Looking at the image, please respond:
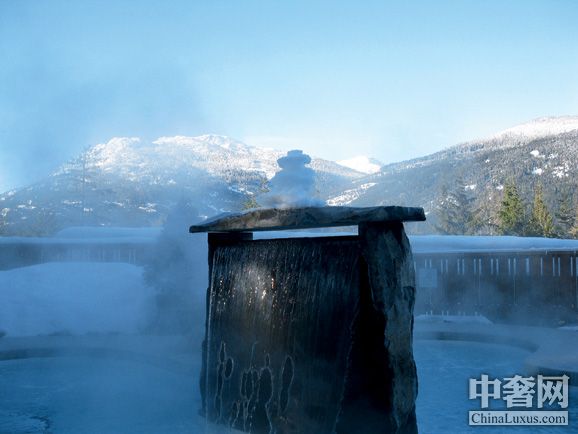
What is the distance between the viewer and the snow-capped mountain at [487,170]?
2790 inches

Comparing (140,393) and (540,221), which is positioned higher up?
(540,221)

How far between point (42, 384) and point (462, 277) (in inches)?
308

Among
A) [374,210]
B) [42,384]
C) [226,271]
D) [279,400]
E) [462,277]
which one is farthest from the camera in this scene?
[462,277]

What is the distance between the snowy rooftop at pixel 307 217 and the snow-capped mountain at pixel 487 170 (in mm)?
56884

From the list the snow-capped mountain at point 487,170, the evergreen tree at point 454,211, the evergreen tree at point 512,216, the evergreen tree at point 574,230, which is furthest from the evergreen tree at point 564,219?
the snow-capped mountain at point 487,170

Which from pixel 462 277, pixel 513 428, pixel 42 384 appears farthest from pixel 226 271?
pixel 462 277

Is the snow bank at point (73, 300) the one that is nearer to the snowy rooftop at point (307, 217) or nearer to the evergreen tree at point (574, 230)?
the snowy rooftop at point (307, 217)

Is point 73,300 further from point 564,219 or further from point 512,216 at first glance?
point 564,219

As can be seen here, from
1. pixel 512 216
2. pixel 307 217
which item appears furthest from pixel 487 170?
pixel 307 217

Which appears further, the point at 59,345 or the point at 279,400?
the point at 59,345

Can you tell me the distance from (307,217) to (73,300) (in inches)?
343

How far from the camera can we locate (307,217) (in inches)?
124

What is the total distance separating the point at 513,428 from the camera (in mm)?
4566

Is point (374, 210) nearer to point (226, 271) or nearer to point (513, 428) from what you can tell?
point (226, 271)
